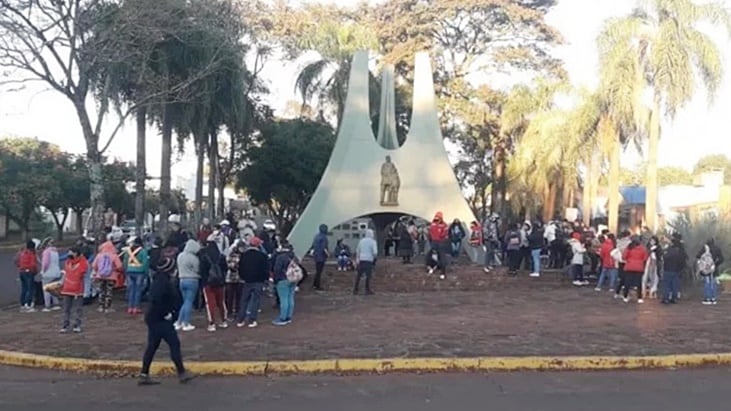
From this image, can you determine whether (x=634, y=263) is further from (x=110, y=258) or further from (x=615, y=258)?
(x=110, y=258)

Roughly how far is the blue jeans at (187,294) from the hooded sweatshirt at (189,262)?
0.25ft

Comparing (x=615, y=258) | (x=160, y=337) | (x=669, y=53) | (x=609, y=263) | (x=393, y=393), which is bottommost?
(x=393, y=393)

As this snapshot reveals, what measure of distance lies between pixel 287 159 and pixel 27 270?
26.8 m

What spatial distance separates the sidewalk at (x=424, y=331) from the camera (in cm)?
1077

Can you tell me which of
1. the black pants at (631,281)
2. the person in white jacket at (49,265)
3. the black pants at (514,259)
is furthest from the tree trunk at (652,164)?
the person in white jacket at (49,265)

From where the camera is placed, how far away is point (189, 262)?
40.1 feet

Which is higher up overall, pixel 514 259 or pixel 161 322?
pixel 514 259

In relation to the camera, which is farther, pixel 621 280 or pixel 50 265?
pixel 621 280

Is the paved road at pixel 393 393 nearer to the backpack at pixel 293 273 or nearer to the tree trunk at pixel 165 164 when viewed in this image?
the backpack at pixel 293 273

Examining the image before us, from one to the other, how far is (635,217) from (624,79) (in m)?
22.0

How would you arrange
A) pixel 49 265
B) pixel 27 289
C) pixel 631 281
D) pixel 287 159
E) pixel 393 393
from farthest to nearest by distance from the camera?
pixel 287 159 → pixel 631 281 → pixel 27 289 → pixel 49 265 → pixel 393 393

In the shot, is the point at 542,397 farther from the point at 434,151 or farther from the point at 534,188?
the point at 534,188

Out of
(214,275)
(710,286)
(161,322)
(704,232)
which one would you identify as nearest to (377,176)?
(704,232)

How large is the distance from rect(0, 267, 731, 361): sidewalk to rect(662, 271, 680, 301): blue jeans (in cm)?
29
